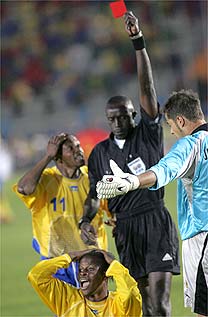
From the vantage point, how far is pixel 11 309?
948 centimetres

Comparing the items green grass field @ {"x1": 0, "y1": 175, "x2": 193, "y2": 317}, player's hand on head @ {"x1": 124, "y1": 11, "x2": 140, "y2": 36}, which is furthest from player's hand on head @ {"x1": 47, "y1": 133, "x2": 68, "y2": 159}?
green grass field @ {"x1": 0, "y1": 175, "x2": 193, "y2": 317}

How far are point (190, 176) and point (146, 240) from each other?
1.72m

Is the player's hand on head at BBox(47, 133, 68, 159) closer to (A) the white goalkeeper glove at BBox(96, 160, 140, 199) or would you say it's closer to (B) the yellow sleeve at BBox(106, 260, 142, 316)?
(B) the yellow sleeve at BBox(106, 260, 142, 316)

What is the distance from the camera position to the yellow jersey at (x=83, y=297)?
579cm

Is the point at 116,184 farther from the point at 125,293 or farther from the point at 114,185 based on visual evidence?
the point at 125,293

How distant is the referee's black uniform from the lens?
23.4ft

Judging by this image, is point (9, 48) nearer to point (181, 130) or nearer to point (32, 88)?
point (32, 88)

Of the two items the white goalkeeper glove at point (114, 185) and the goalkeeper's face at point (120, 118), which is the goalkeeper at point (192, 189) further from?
the goalkeeper's face at point (120, 118)

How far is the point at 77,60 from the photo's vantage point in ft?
101

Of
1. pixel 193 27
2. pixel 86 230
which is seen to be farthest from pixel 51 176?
pixel 193 27

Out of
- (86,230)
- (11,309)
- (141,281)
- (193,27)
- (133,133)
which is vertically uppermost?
(193,27)

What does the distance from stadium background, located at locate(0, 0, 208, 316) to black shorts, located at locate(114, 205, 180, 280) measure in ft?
58.1

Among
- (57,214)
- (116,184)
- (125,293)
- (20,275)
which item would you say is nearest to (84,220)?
(57,214)

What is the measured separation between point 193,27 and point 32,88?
20.0 ft
